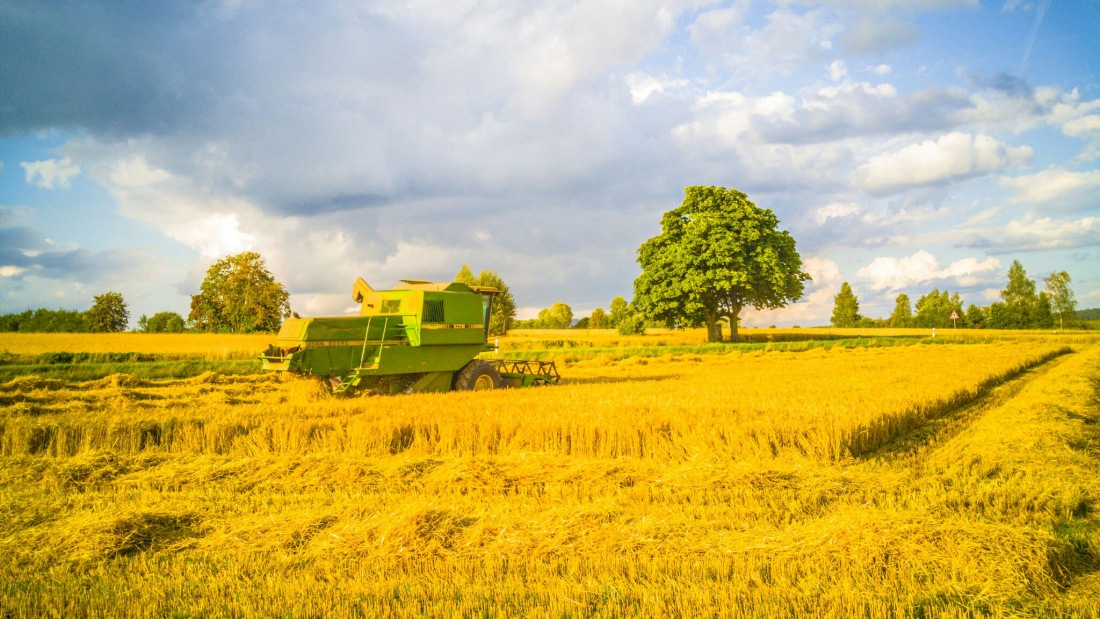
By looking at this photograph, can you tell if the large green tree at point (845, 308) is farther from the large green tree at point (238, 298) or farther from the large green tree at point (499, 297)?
the large green tree at point (238, 298)

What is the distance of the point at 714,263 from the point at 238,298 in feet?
107

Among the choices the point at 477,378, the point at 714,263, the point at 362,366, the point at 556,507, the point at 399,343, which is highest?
the point at 714,263

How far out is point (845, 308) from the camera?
8112 centimetres

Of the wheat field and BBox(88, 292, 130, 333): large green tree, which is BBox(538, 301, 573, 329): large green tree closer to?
BBox(88, 292, 130, 333): large green tree

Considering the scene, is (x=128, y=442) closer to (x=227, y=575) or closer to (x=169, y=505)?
(x=169, y=505)

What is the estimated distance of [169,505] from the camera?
21.9 ft

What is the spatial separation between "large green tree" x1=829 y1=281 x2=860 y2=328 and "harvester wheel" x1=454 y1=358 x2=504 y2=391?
73.8 m

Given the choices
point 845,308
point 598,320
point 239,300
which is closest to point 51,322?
point 239,300

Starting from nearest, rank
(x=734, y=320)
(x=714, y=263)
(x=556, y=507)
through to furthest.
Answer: (x=556, y=507)
(x=714, y=263)
(x=734, y=320)

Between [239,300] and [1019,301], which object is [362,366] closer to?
[239,300]

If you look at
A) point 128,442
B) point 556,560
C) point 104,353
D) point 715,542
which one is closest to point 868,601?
point 715,542

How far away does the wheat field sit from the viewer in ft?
14.8

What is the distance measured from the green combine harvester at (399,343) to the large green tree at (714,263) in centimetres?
2361

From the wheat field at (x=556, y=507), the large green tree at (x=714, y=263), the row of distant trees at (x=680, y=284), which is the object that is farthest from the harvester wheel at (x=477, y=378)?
the large green tree at (x=714, y=263)
